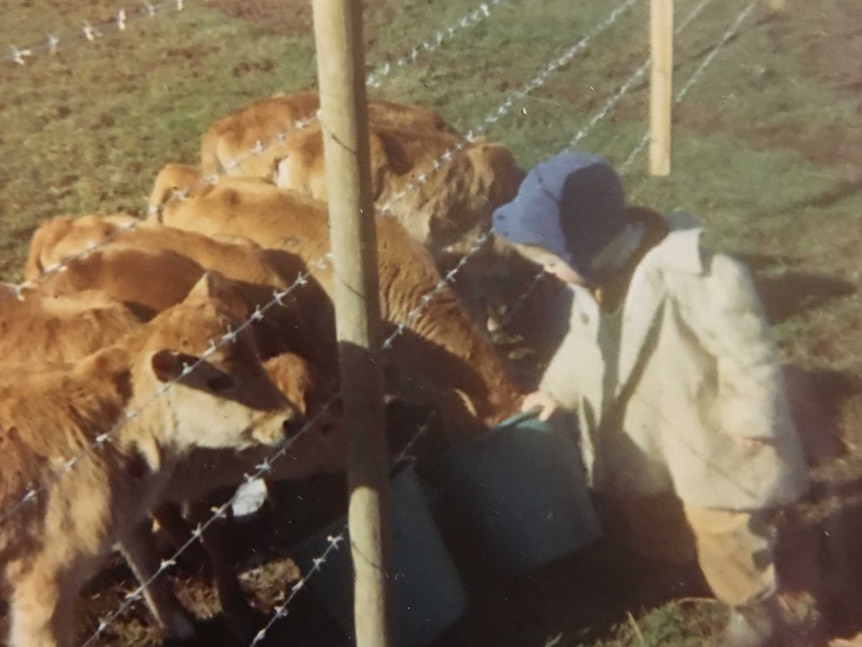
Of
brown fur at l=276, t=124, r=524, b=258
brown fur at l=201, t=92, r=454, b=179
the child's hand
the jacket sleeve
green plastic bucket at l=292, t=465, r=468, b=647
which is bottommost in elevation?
green plastic bucket at l=292, t=465, r=468, b=647

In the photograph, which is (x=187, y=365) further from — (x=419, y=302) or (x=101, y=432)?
(x=419, y=302)

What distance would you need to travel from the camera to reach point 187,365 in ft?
12.5

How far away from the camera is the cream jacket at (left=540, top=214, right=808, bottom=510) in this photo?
4.13 meters

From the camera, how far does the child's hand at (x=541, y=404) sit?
4.53 m

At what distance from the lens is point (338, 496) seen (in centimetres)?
497

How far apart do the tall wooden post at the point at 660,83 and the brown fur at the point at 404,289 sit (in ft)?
10.1

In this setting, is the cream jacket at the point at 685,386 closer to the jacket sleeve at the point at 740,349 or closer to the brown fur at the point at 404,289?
the jacket sleeve at the point at 740,349

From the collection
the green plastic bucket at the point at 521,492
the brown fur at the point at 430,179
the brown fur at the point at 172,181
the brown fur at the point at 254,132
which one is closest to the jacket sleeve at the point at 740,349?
the green plastic bucket at the point at 521,492

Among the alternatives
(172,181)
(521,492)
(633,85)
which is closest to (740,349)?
(521,492)

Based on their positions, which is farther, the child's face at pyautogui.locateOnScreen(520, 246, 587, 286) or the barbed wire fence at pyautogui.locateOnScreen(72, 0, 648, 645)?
the child's face at pyautogui.locateOnScreen(520, 246, 587, 286)

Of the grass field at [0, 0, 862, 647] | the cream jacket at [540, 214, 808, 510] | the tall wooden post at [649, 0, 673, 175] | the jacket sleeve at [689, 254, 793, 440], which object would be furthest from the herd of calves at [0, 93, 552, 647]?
the tall wooden post at [649, 0, 673, 175]

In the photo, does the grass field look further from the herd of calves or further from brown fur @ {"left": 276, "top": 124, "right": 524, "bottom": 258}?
brown fur @ {"left": 276, "top": 124, "right": 524, "bottom": 258}

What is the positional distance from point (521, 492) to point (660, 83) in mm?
4516

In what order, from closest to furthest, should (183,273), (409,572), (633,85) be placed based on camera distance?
(409,572)
(183,273)
(633,85)
